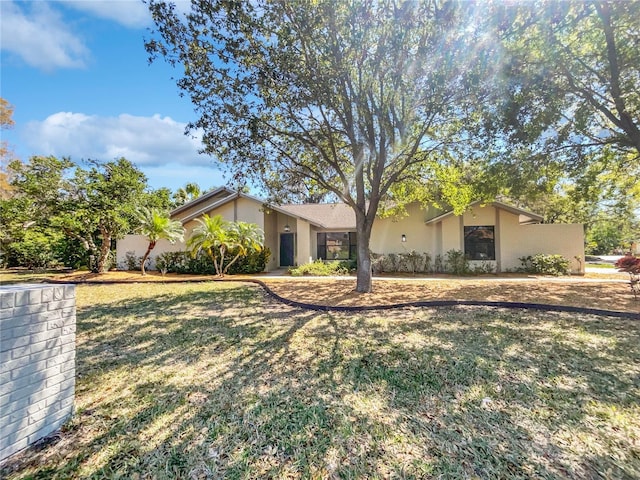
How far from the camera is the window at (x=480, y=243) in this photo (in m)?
15.5

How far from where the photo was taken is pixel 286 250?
19016mm

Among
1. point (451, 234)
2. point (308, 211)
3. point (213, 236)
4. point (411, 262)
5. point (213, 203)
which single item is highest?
point (213, 203)

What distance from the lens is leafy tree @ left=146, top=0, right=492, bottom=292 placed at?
7.43 meters

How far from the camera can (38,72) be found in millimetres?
10094

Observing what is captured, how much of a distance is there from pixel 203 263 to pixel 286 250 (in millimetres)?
5135

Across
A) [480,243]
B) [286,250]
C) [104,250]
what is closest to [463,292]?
[480,243]

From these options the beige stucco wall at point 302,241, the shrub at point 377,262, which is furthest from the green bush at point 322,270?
the beige stucco wall at point 302,241

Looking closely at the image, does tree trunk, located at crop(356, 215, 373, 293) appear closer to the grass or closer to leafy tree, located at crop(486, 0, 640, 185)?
the grass

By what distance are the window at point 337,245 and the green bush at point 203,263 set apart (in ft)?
14.1

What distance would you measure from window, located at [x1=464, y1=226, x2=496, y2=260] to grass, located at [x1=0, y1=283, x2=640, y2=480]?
9244 millimetres

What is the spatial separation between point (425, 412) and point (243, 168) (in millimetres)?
9305

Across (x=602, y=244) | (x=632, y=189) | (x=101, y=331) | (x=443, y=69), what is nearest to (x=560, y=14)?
(x=443, y=69)

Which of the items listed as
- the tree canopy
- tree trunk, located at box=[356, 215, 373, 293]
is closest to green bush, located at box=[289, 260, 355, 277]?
tree trunk, located at box=[356, 215, 373, 293]

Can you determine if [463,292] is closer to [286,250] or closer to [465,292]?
[465,292]
